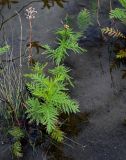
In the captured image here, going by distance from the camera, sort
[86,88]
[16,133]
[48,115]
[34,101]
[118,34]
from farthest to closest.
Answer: [118,34], [86,88], [16,133], [34,101], [48,115]

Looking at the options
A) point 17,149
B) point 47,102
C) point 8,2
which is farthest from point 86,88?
point 8,2

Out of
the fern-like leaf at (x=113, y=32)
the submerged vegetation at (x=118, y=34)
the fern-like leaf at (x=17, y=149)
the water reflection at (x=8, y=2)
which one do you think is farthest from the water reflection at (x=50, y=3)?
the fern-like leaf at (x=17, y=149)

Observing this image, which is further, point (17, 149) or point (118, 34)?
point (118, 34)

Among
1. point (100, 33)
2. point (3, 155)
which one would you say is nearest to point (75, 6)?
point (100, 33)

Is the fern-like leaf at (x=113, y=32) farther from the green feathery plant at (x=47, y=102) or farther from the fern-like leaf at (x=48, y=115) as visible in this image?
the fern-like leaf at (x=48, y=115)

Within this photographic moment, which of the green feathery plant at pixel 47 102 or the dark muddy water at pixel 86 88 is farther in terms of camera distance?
the dark muddy water at pixel 86 88

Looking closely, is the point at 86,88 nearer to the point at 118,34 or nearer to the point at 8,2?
the point at 118,34

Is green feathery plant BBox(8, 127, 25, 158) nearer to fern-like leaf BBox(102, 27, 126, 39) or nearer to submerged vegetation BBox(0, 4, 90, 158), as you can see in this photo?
submerged vegetation BBox(0, 4, 90, 158)

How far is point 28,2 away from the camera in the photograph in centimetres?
463

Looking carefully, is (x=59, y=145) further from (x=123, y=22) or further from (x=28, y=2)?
(x=28, y=2)

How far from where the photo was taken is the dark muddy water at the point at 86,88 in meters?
3.42

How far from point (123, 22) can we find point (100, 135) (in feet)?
4.58

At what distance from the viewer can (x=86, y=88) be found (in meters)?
Result: 3.90

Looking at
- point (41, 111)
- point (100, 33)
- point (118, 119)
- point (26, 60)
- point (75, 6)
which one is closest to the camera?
point (41, 111)
